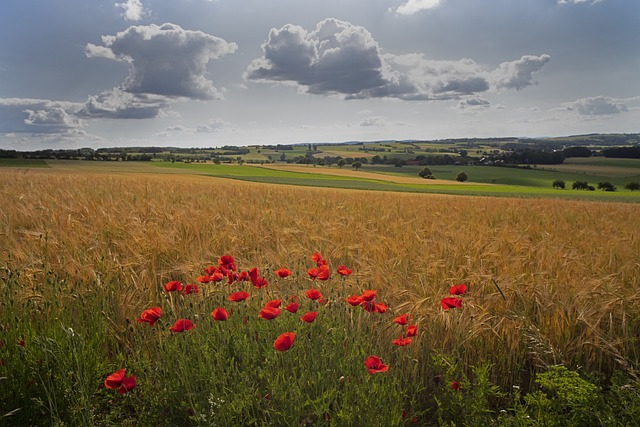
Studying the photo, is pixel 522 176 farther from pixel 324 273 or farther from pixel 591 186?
pixel 324 273

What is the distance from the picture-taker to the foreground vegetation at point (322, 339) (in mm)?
2039

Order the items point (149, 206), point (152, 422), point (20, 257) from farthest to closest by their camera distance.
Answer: point (149, 206), point (20, 257), point (152, 422)

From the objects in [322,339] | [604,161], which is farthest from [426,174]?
[322,339]

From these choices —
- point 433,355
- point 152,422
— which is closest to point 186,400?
point 152,422

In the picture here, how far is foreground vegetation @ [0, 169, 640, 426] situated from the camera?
204 centimetres

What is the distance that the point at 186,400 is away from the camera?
7.08 ft

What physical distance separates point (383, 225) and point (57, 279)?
15.6ft

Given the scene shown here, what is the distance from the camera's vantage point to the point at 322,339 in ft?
8.28

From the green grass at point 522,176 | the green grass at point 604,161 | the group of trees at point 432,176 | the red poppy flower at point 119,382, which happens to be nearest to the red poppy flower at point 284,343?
the red poppy flower at point 119,382

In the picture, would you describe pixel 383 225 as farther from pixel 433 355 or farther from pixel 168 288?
pixel 168 288

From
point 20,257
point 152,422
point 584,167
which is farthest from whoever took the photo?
point 584,167

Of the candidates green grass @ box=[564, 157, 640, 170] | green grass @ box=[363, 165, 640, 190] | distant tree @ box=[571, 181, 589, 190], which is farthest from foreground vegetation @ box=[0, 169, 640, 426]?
green grass @ box=[564, 157, 640, 170]

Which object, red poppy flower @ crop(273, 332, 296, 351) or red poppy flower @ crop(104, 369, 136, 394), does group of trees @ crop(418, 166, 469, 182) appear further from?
red poppy flower @ crop(104, 369, 136, 394)

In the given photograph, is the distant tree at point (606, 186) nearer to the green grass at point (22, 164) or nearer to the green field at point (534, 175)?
the green field at point (534, 175)
